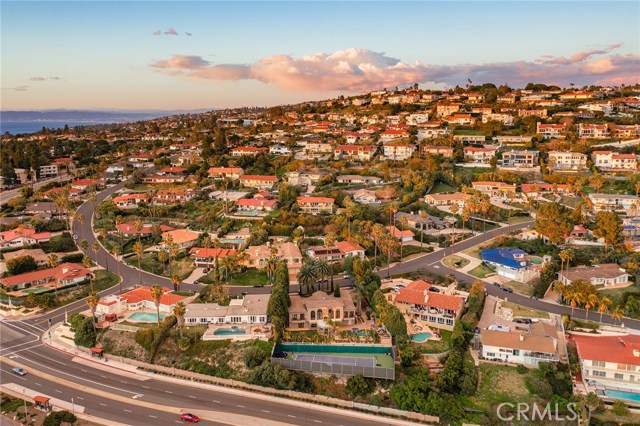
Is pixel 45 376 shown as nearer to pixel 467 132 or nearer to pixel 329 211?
pixel 329 211

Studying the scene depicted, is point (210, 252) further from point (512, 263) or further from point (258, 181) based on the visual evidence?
point (258, 181)

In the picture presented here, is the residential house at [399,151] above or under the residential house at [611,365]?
above

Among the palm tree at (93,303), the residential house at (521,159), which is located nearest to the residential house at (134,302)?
the palm tree at (93,303)

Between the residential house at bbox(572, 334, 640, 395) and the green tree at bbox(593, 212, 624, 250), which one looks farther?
the green tree at bbox(593, 212, 624, 250)

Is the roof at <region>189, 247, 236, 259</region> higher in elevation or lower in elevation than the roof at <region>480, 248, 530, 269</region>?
higher

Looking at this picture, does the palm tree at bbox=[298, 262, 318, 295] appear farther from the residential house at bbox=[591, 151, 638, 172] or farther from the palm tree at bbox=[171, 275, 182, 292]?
the residential house at bbox=[591, 151, 638, 172]

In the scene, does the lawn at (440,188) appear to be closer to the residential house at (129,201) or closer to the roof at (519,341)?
the roof at (519,341)

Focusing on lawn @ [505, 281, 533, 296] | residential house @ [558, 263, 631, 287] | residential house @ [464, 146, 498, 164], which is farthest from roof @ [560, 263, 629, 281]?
residential house @ [464, 146, 498, 164]
